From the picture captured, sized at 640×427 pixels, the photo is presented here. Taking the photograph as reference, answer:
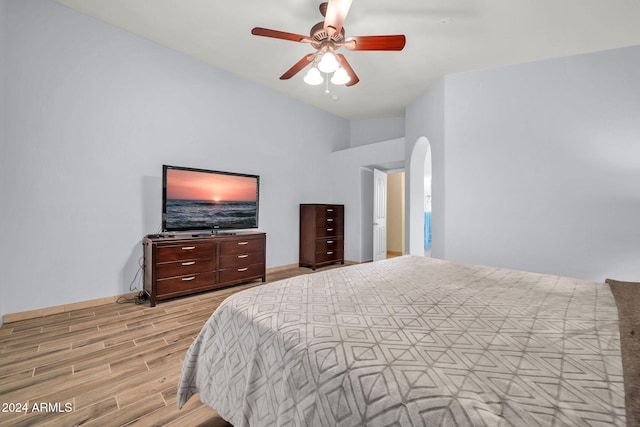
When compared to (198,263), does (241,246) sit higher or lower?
higher

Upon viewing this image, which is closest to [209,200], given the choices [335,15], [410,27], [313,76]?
[313,76]

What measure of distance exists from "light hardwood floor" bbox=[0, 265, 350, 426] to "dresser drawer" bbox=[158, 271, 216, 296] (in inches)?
9.2

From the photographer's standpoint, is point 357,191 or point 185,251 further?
point 357,191

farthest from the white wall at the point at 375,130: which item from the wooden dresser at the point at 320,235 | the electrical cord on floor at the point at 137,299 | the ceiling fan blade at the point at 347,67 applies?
the electrical cord on floor at the point at 137,299

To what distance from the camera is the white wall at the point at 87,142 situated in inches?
101

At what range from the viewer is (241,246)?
369 centimetres

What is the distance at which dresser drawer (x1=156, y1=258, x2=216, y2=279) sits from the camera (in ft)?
9.65

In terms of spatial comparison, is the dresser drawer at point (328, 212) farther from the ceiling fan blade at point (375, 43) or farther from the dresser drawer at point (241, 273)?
the ceiling fan blade at point (375, 43)

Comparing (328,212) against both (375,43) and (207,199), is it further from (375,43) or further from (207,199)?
(375,43)

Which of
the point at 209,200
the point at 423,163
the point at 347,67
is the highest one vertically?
the point at 347,67

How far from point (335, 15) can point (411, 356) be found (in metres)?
2.16

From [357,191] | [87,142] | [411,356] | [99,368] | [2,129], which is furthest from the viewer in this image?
[357,191]

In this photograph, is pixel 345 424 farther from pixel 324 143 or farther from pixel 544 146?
pixel 324 143

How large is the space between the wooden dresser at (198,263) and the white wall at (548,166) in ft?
8.62
